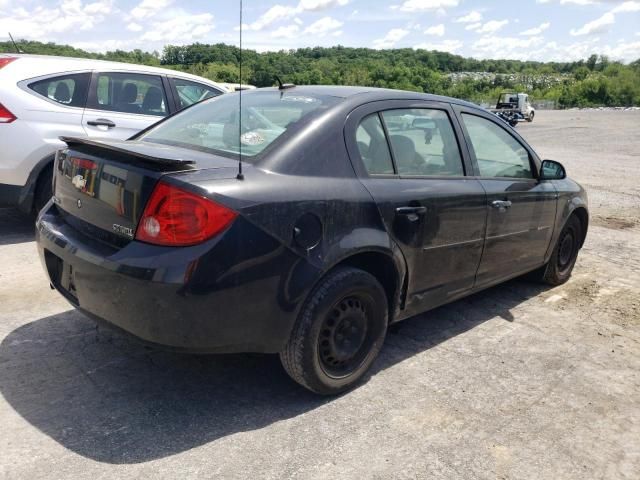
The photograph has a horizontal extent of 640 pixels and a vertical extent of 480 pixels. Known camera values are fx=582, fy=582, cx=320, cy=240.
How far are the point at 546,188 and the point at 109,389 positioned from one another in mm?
3499

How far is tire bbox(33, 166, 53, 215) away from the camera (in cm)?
571

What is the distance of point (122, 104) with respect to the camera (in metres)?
6.37

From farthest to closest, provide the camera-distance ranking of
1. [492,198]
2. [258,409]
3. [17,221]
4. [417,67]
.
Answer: [417,67]
[17,221]
[492,198]
[258,409]

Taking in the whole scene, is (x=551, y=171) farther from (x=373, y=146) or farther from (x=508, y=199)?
(x=373, y=146)

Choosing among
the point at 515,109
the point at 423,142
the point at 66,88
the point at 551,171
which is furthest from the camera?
the point at 515,109

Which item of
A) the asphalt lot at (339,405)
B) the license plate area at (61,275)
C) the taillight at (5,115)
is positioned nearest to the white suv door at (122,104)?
the taillight at (5,115)

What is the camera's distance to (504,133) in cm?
443

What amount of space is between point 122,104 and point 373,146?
405 centimetres

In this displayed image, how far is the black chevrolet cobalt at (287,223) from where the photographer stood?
2.54 metres

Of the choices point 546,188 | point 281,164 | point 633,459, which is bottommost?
point 633,459

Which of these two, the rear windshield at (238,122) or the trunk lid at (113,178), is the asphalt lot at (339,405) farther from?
the rear windshield at (238,122)

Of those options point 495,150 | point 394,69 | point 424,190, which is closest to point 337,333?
point 424,190

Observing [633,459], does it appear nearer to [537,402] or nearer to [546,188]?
[537,402]

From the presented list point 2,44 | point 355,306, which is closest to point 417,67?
point 2,44
